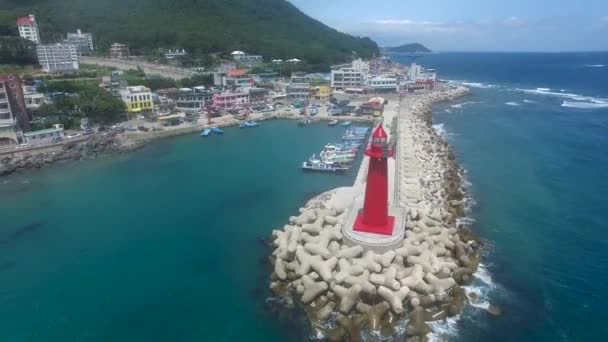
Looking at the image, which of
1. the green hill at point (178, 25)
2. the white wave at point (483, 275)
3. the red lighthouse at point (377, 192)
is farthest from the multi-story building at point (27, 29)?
the white wave at point (483, 275)

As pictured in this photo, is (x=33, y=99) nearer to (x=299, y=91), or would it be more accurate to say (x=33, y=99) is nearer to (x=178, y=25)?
(x=299, y=91)

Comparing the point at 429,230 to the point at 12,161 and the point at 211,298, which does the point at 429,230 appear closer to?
the point at 211,298

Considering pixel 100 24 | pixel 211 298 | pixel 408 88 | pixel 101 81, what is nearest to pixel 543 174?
pixel 211 298

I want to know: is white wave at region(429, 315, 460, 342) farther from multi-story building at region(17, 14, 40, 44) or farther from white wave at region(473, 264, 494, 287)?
multi-story building at region(17, 14, 40, 44)

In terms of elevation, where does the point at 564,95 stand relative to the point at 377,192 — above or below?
below

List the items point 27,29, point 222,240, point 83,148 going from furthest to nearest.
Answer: point 27,29 < point 83,148 < point 222,240

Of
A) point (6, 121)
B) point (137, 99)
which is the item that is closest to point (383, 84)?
point (137, 99)
